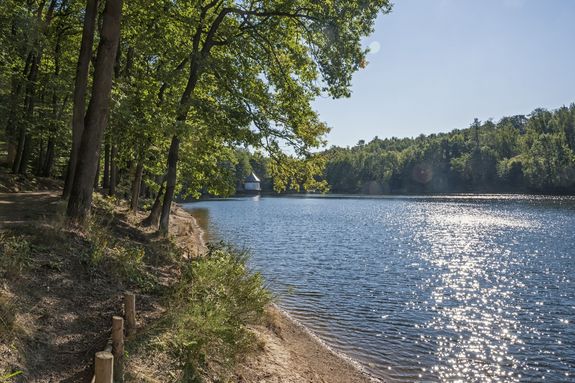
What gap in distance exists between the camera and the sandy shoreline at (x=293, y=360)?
785 centimetres

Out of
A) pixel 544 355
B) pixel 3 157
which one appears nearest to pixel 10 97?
pixel 3 157

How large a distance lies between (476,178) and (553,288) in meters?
125

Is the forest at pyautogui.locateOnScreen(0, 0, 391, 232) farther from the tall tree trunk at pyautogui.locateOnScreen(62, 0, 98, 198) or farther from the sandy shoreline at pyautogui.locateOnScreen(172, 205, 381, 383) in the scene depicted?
the sandy shoreline at pyautogui.locateOnScreen(172, 205, 381, 383)

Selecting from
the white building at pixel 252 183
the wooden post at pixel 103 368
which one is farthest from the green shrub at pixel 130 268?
the white building at pixel 252 183

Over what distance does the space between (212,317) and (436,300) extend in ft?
39.6

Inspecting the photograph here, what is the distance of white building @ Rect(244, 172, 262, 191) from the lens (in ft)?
517

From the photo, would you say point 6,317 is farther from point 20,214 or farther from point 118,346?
point 20,214

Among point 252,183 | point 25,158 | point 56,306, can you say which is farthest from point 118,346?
point 252,183

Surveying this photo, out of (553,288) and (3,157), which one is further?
(3,157)

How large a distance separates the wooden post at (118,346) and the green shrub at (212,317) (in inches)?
37.6

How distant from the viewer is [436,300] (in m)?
16.9

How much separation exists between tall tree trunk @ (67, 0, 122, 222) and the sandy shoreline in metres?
5.53

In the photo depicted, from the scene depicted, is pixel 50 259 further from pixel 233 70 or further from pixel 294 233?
pixel 294 233

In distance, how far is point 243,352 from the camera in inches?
311
